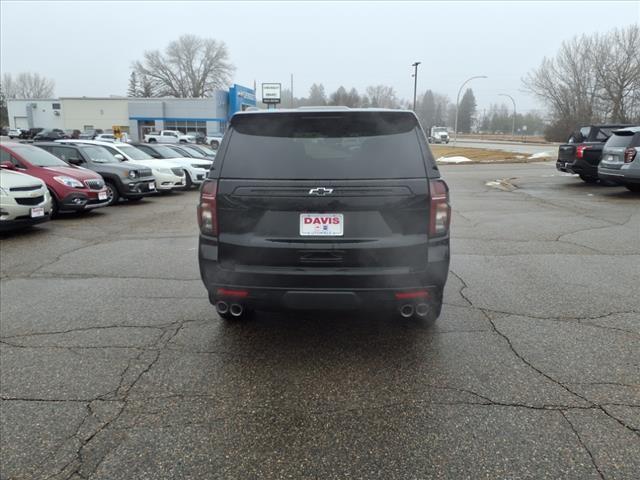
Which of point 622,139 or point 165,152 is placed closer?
point 622,139

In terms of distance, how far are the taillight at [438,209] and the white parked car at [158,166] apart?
41.8 ft

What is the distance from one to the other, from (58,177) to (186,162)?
7290 millimetres

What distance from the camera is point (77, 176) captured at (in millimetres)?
10539

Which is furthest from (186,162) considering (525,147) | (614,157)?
(525,147)

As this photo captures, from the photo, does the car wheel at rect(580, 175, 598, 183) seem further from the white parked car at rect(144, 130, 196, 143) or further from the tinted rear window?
the white parked car at rect(144, 130, 196, 143)

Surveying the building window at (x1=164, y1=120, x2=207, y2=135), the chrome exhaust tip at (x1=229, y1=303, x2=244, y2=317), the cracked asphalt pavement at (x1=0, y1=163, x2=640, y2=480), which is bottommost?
the cracked asphalt pavement at (x1=0, y1=163, x2=640, y2=480)

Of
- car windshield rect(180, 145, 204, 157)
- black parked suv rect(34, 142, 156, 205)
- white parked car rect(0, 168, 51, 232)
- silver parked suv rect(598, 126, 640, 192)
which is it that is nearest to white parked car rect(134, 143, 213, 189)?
car windshield rect(180, 145, 204, 157)

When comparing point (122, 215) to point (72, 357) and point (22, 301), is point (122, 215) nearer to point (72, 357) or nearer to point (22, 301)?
point (22, 301)

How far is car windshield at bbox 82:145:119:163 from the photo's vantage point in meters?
13.8

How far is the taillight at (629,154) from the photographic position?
12.3m

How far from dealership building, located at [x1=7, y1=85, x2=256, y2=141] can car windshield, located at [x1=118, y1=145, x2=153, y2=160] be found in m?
47.7

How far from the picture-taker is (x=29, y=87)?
123188 mm

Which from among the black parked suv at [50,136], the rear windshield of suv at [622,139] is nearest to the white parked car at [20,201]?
the rear windshield of suv at [622,139]

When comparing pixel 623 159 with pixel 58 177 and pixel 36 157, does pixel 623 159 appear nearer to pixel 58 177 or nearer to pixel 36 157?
pixel 58 177
